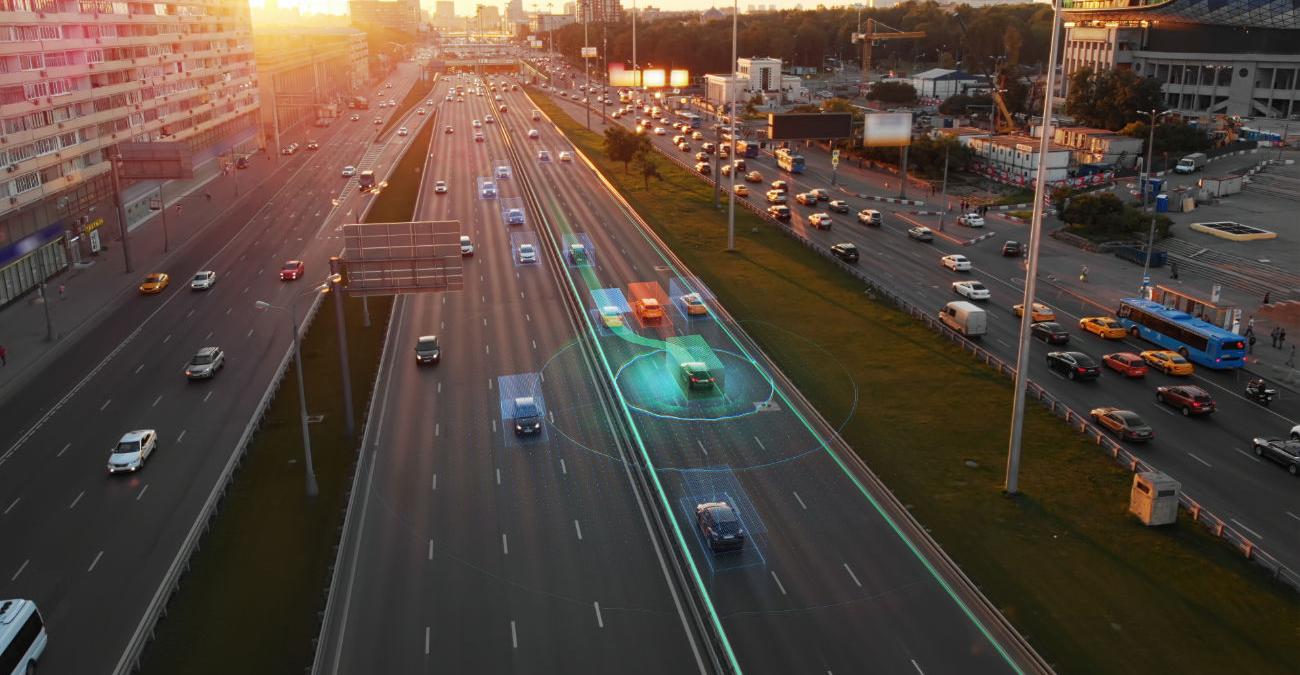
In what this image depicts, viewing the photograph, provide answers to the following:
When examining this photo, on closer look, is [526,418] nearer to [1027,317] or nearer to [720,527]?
[720,527]

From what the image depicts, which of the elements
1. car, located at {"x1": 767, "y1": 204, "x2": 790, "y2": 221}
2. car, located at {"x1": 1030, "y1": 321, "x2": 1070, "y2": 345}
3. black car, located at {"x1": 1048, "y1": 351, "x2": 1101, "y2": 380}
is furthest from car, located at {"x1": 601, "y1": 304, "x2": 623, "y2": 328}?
car, located at {"x1": 767, "y1": 204, "x2": 790, "y2": 221}

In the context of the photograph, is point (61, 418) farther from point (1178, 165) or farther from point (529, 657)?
point (1178, 165)

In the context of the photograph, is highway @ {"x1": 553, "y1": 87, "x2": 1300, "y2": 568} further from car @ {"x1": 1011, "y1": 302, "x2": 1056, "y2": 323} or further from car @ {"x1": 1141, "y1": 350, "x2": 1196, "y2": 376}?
car @ {"x1": 1011, "y1": 302, "x2": 1056, "y2": 323}

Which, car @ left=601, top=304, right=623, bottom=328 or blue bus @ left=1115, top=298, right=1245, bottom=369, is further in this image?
car @ left=601, top=304, right=623, bottom=328

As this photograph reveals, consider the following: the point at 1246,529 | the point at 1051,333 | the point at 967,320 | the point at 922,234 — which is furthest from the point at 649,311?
the point at 1246,529

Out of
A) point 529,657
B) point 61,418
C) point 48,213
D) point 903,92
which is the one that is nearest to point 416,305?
point 61,418

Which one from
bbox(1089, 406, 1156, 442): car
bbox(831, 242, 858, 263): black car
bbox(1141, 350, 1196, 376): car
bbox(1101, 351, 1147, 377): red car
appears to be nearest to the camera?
bbox(1089, 406, 1156, 442): car
